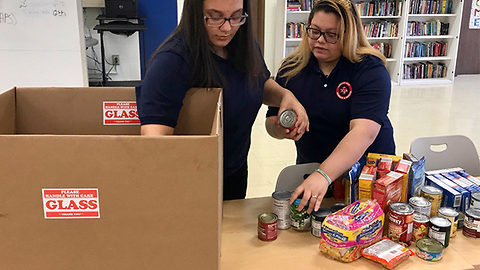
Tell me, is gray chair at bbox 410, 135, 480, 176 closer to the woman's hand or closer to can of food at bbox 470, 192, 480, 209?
can of food at bbox 470, 192, 480, 209

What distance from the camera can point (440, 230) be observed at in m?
1.25

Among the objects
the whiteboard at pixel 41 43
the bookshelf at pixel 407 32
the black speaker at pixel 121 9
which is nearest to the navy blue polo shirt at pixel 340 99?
the whiteboard at pixel 41 43

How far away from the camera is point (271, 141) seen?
4.62 m

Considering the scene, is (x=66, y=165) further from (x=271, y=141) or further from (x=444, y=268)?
(x=271, y=141)

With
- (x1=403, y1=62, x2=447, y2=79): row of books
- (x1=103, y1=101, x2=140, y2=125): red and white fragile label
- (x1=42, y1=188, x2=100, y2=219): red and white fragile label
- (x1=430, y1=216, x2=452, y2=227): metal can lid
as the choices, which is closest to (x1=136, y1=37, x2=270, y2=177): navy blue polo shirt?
(x1=103, y1=101, x2=140, y2=125): red and white fragile label

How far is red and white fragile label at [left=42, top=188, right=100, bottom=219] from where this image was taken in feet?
2.71

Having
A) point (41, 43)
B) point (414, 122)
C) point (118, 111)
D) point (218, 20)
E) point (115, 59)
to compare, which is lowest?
point (414, 122)

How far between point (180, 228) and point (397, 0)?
714 cm

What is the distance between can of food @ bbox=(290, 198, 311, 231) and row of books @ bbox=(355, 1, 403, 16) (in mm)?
6199

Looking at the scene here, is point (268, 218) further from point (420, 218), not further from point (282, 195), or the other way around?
point (420, 218)

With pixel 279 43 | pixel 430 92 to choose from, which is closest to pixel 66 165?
pixel 279 43

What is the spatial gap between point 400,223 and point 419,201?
129 millimetres

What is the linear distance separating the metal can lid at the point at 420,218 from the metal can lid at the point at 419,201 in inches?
1.1

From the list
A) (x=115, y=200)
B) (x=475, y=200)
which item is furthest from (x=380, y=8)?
(x=115, y=200)
